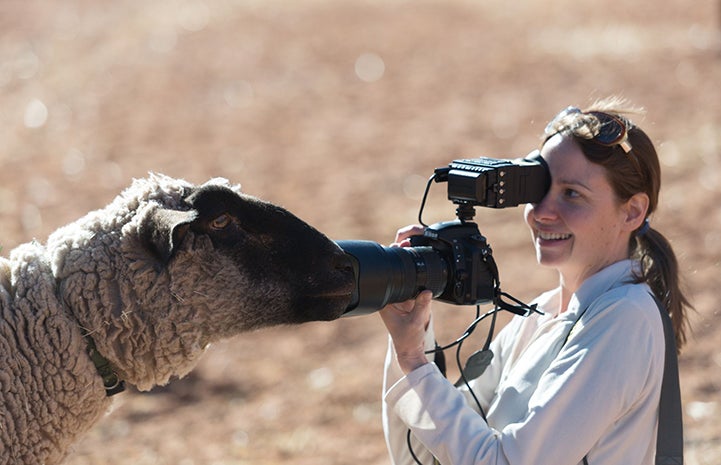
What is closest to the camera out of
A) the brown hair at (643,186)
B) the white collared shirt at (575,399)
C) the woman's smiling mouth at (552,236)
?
the white collared shirt at (575,399)

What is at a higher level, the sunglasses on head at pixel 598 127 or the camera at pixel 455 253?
the sunglasses on head at pixel 598 127

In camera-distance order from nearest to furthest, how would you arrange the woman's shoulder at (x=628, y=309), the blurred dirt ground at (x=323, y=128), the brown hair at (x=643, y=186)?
the woman's shoulder at (x=628, y=309) < the brown hair at (x=643, y=186) < the blurred dirt ground at (x=323, y=128)

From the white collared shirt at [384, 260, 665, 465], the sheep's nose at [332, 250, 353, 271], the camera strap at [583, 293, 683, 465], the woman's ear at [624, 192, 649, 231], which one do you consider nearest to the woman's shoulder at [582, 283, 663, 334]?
the white collared shirt at [384, 260, 665, 465]

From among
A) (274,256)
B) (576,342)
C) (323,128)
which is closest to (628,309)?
(576,342)

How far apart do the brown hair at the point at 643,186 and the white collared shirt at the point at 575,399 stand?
0.21 meters

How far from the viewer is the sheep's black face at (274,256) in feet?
9.96

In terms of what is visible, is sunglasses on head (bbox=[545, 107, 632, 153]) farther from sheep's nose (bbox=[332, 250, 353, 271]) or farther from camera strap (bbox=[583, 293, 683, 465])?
sheep's nose (bbox=[332, 250, 353, 271])

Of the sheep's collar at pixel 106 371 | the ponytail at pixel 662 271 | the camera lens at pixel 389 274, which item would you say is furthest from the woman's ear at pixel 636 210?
the sheep's collar at pixel 106 371

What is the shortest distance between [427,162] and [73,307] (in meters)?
9.96

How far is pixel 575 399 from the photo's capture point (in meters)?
2.86

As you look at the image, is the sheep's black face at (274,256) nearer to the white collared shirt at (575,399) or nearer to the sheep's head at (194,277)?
the sheep's head at (194,277)

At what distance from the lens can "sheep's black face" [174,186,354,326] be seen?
304 cm

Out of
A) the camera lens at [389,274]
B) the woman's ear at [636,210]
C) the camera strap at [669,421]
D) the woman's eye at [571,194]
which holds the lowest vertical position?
the camera strap at [669,421]

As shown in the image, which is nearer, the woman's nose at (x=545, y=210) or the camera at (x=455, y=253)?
the camera at (x=455, y=253)
